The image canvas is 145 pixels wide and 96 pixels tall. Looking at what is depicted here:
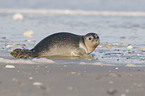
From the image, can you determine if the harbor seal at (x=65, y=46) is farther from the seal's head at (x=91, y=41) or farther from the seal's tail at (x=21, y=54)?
the seal's tail at (x=21, y=54)

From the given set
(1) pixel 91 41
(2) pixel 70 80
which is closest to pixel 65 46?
(1) pixel 91 41

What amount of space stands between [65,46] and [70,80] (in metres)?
3.08

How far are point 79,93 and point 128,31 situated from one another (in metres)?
9.86

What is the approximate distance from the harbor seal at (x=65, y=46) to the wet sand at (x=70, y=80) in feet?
4.78

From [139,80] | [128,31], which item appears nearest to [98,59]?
[139,80]

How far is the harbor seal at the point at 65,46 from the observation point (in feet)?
27.0

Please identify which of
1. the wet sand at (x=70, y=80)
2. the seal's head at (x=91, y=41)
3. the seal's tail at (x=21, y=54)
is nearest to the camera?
the wet sand at (x=70, y=80)

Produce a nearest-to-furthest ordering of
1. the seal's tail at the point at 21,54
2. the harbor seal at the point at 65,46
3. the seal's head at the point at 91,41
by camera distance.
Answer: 1. the seal's tail at the point at 21,54
2. the harbor seal at the point at 65,46
3. the seal's head at the point at 91,41

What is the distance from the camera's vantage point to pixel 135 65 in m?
6.88

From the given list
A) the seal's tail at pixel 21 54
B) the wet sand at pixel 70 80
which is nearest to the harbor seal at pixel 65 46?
the seal's tail at pixel 21 54

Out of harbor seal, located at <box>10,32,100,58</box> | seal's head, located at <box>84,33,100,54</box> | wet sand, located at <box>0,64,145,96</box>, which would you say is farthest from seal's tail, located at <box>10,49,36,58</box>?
seal's head, located at <box>84,33,100,54</box>

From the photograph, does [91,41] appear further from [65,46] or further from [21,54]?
[21,54]

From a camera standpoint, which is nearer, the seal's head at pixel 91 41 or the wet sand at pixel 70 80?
the wet sand at pixel 70 80

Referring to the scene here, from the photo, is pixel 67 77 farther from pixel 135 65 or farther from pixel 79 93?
pixel 135 65
